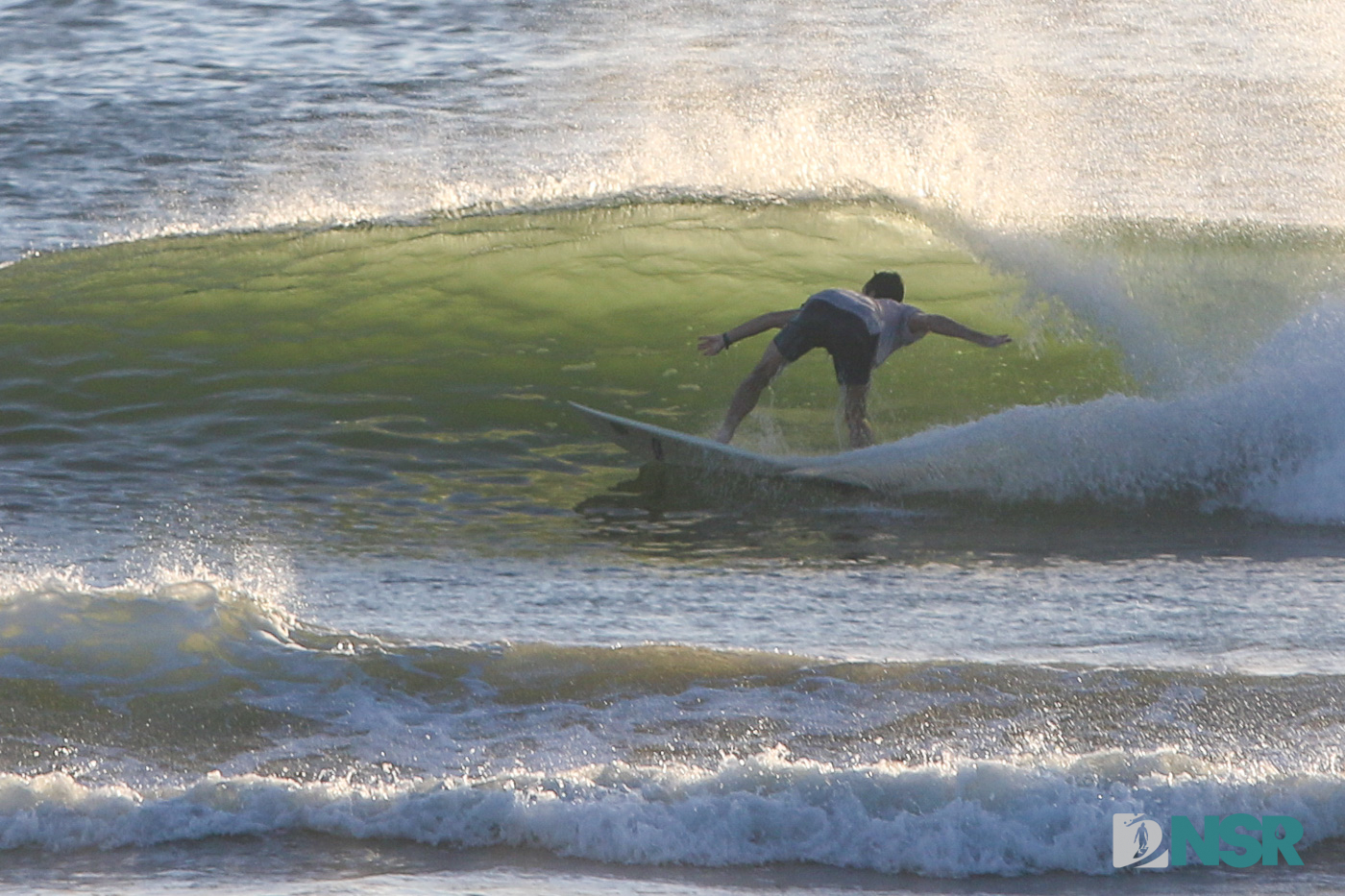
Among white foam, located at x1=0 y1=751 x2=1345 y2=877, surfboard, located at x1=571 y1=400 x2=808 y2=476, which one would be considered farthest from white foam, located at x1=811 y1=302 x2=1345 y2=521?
white foam, located at x1=0 y1=751 x2=1345 y2=877

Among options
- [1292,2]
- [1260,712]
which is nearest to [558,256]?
[1260,712]

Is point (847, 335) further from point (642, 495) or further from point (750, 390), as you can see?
point (642, 495)

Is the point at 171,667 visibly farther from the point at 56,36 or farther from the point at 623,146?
the point at 56,36

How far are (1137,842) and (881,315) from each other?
13.9 ft

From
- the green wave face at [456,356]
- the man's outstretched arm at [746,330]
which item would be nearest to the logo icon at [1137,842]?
the green wave face at [456,356]

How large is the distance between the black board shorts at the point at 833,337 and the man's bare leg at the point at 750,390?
0.21 feet

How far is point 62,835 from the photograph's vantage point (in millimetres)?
4242

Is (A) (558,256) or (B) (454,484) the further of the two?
(A) (558,256)

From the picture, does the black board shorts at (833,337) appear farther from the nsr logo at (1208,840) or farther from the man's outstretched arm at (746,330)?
the nsr logo at (1208,840)

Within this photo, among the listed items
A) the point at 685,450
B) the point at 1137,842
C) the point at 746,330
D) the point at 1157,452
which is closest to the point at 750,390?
the point at 746,330

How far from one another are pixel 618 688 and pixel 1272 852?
212 cm

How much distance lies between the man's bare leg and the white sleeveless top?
0.39 meters

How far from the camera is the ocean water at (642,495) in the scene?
4.37 metres

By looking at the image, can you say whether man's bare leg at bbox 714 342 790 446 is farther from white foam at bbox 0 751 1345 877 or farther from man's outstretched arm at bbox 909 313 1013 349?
white foam at bbox 0 751 1345 877
